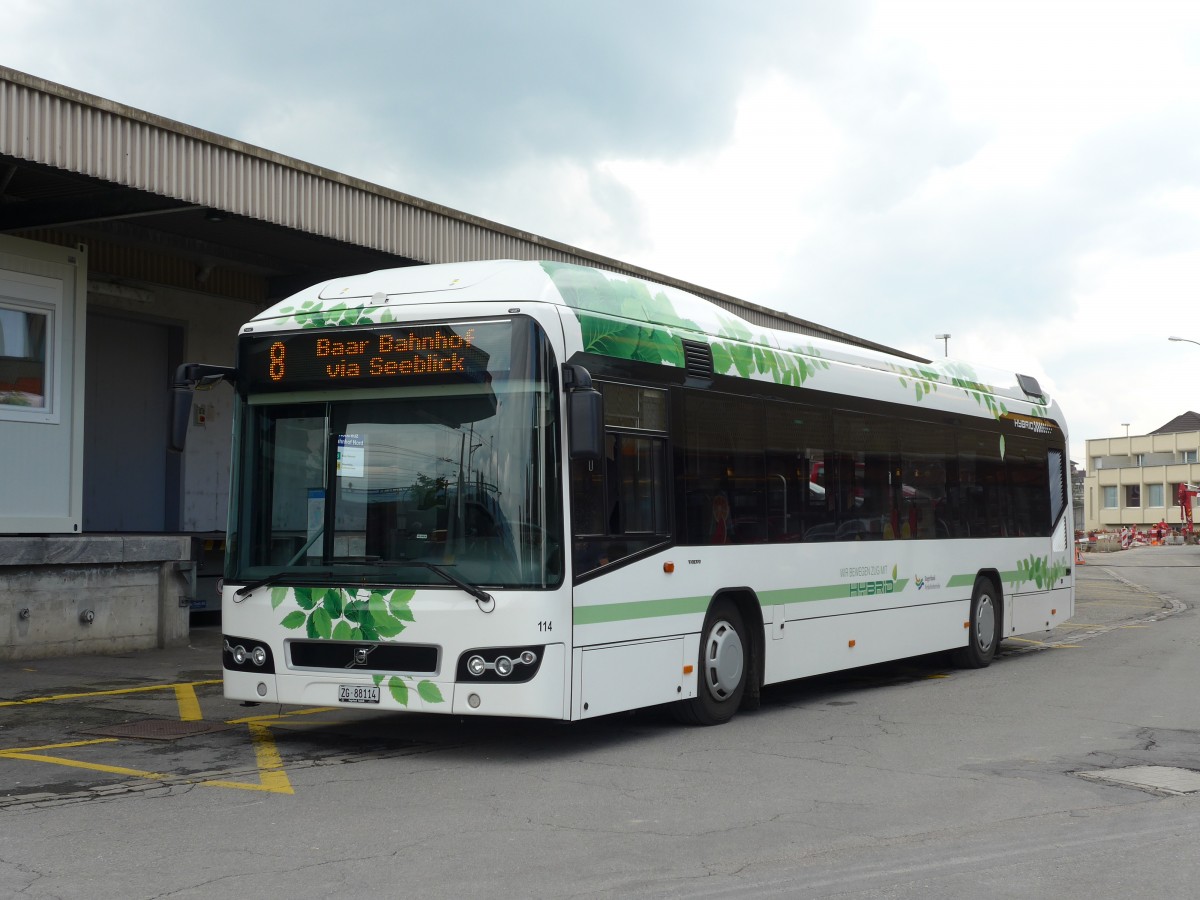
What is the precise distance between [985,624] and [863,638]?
3258 mm

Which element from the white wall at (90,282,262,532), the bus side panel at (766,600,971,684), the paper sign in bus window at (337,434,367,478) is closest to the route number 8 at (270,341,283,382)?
the paper sign in bus window at (337,434,367,478)

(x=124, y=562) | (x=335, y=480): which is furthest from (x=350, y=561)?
(x=124, y=562)

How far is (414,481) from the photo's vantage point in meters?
8.95

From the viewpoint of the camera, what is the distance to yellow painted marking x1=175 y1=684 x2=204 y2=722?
11.1m

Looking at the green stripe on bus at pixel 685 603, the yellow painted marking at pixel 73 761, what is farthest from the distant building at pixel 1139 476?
the yellow painted marking at pixel 73 761

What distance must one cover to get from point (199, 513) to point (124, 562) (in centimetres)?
623

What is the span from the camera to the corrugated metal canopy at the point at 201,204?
1384 cm

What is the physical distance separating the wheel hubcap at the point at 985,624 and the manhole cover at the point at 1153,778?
6323 mm

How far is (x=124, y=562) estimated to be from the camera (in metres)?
16.2

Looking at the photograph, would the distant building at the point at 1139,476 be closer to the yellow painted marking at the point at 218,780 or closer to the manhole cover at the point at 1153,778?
Result: the manhole cover at the point at 1153,778

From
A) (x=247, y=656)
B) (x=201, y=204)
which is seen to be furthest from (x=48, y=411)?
(x=247, y=656)

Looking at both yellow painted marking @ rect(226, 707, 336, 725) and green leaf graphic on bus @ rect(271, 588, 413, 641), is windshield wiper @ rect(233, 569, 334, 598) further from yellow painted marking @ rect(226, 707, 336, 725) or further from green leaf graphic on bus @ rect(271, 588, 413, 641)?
yellow painted marking @ rect(226, 707, 336, 725)

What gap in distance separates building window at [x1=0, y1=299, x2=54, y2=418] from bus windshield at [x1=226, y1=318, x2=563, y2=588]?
24.2 feet

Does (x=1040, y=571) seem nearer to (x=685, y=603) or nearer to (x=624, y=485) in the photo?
(x=685, y=603)
